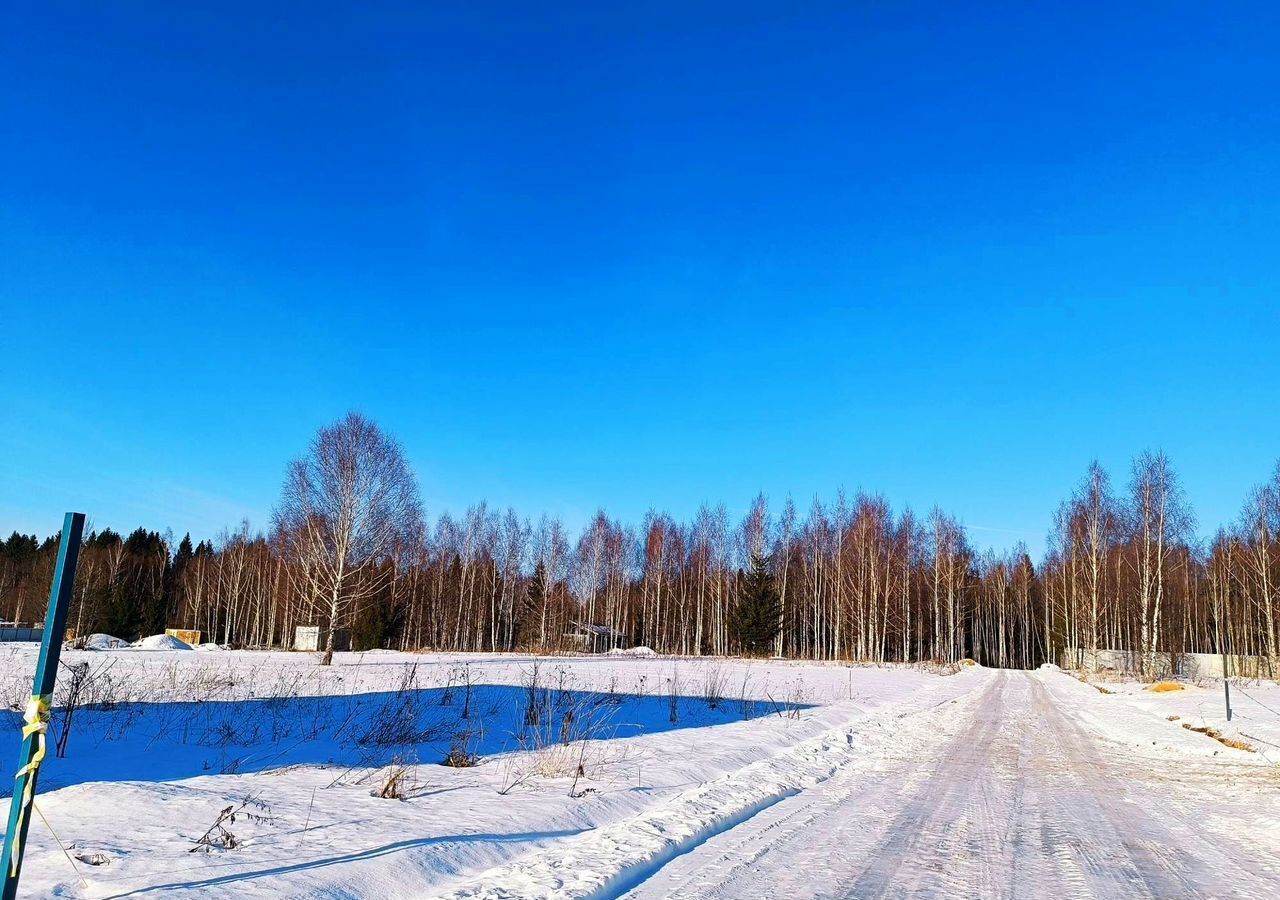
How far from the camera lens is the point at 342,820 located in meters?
5.29

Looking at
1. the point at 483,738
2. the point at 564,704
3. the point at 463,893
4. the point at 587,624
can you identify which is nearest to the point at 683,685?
the point at 564,704

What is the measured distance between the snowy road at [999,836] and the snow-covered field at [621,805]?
3 centimetres

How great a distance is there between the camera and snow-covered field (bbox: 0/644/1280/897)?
4.32 m

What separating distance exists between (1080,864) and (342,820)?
4.89m

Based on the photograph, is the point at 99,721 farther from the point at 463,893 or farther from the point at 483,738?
the point at 463,893

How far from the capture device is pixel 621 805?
20.5ft

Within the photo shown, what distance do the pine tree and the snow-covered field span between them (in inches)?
1551

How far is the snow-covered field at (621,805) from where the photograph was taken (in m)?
4.32

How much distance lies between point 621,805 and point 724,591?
5519 centimetres

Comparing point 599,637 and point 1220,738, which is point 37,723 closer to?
point 1220,738

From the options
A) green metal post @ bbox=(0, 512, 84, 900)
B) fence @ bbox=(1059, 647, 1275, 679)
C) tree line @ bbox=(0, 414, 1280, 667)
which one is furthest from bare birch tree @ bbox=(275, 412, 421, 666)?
fence @ bbox=(1059, 647, 1275, 679)

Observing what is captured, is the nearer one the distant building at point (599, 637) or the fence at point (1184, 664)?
the fence at point (1184, 664)

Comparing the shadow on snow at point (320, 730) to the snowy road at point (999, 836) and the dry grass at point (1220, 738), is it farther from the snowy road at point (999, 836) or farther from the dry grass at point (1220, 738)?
the dry grass at point (1220, 738)

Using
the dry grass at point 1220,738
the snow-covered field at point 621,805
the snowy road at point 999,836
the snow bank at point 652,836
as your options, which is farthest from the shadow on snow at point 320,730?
the dry grass at point 1220,738
